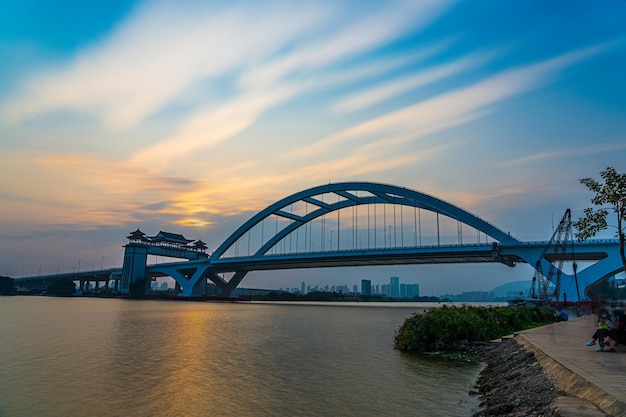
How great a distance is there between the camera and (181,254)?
408ft

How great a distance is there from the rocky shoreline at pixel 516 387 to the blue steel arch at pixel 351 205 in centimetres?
4917

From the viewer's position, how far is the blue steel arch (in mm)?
64750

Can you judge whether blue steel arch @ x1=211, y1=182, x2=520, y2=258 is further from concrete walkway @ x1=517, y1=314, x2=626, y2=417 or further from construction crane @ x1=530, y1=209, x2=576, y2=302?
concrete walkway @ x1=517, y1=314, x2=626, y2=417

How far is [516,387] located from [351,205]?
234 ft

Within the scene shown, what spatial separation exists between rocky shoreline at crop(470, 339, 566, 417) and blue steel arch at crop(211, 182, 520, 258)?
49.2 m

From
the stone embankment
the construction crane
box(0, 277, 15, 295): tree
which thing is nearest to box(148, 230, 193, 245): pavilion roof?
box(0, 277, 15, 295): tree

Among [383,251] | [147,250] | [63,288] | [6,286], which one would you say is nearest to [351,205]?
[383,251]

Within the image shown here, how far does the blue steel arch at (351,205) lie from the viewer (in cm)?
6475

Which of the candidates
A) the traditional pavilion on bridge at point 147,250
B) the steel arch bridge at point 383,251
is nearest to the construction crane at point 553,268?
the steel arch bridge at point 383,251

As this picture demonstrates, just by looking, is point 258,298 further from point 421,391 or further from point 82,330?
point 421,391

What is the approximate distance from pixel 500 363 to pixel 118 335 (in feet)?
70.0

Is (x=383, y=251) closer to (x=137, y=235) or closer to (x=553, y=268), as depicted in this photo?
(x=553, y=268)

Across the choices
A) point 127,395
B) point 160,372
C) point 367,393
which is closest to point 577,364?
point 367,393

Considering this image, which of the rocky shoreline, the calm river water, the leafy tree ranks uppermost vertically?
the leafy tree
